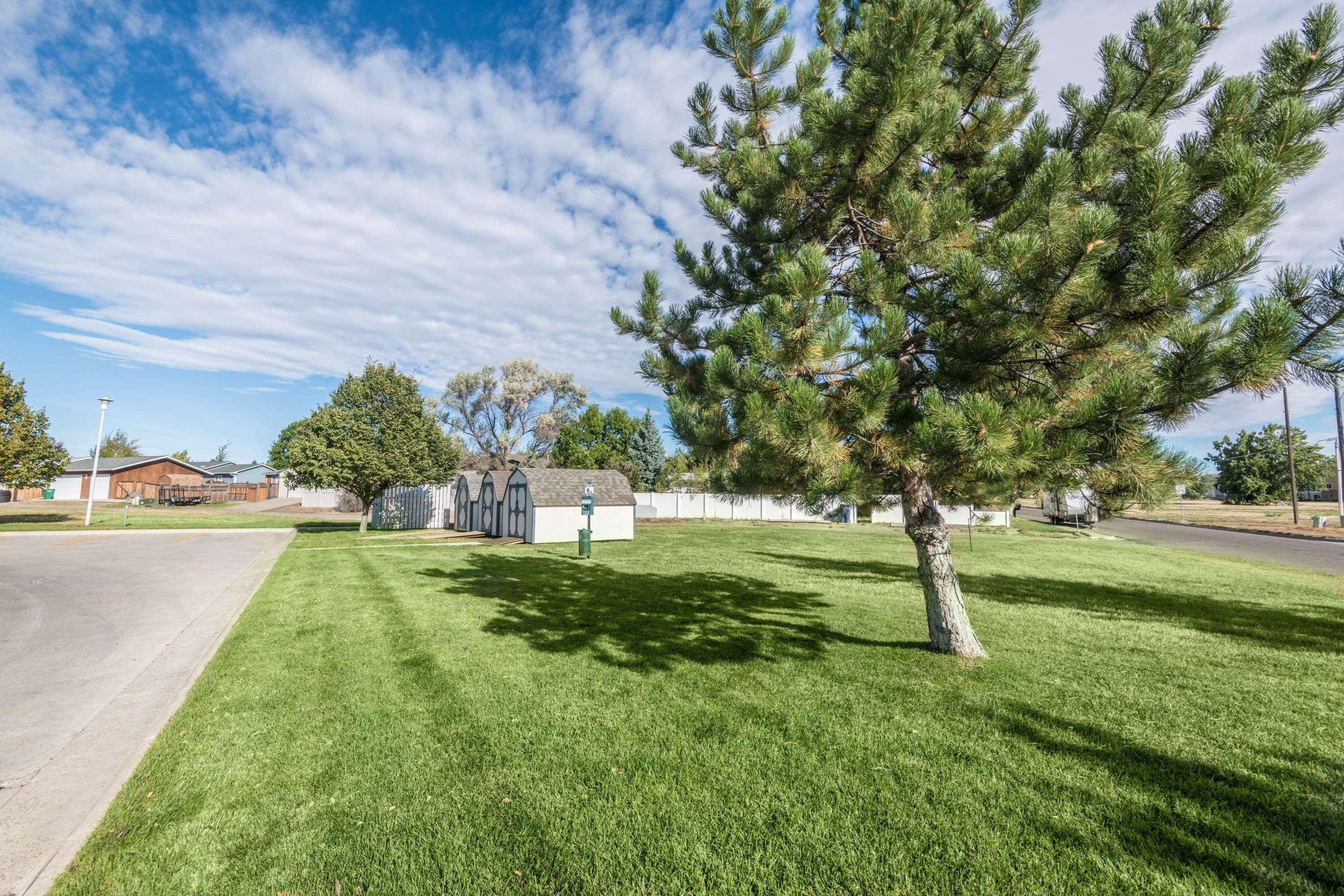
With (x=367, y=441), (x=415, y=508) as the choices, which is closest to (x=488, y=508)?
(x=367, y=441)

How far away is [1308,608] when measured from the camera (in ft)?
29.6

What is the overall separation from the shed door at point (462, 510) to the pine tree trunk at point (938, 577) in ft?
75.1

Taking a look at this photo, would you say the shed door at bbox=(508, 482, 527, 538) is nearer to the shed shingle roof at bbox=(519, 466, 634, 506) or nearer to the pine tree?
the shed shingle roof at bbox=(519, 466, 634, 506)

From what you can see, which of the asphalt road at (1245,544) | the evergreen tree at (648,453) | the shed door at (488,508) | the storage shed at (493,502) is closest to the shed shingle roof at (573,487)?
the storage shed at (493,502)

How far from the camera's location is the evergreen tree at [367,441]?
916 inches

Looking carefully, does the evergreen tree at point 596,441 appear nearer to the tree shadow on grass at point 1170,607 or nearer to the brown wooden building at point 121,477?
the tree shadow on grass at point 1170,607

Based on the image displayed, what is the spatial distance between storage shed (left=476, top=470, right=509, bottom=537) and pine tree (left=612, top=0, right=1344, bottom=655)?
725 inches

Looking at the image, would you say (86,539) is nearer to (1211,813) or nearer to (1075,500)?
(1075,500)

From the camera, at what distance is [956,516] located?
37.0 m

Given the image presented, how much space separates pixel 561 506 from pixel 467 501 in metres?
7.65

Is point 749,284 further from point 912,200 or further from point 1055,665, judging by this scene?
point 1055,665

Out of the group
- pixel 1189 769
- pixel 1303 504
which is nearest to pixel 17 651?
pixel 1189 769

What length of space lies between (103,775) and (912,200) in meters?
7.42

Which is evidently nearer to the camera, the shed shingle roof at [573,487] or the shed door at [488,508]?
the shed shingle roof at [573,487]
